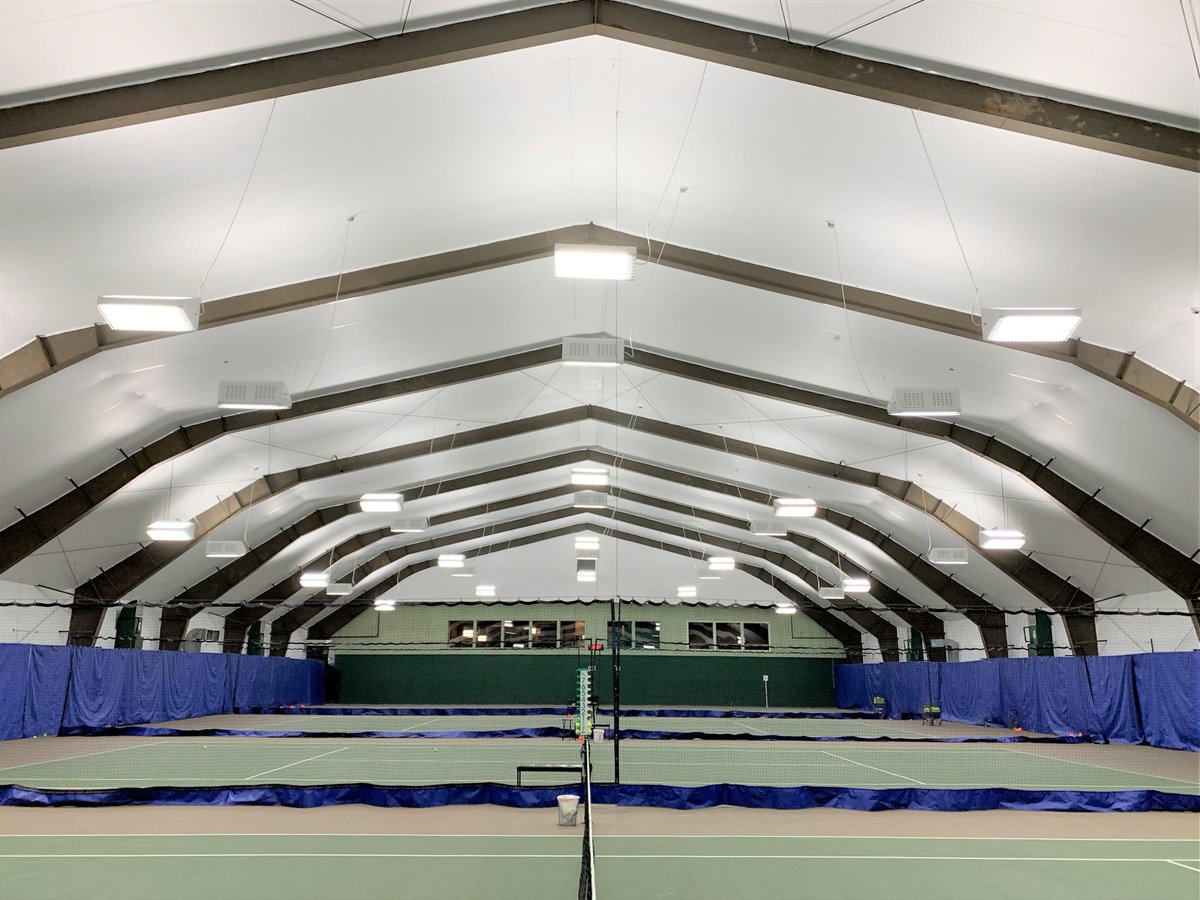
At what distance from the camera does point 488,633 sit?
1421 inches

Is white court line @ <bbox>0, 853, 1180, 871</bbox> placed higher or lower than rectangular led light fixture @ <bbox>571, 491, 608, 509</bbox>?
lower

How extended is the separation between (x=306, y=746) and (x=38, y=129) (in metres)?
14.9

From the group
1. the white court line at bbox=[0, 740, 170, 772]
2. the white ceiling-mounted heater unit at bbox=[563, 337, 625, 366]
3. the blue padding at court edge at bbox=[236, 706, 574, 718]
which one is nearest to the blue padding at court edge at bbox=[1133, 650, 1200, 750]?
the white ceiling-mounted heater unit at bbox=[563, 337, 625, 366]

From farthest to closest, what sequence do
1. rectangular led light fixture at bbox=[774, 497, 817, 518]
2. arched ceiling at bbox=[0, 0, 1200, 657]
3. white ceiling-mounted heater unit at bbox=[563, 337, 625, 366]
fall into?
rectangular led light fixture at bbox=[774, 497, 817, 518]
white ceiling-mounted heater unit at bbox=[563, 337, 625, 366]
arched ceiling at bbox=[0, 0, 1200, 657]

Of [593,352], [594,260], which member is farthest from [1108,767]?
[594,260]

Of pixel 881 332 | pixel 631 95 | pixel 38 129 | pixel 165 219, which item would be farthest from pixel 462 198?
pixel 881 332

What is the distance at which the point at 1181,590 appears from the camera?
16.7 m

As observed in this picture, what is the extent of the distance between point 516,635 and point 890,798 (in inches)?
1030

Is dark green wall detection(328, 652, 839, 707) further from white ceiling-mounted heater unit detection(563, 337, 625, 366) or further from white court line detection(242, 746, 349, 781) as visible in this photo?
white ceiling-mounted heater unit detection(563, 337, 625, 366)

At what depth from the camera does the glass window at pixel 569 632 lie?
35656 mm

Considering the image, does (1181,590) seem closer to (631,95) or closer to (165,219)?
(631,95)

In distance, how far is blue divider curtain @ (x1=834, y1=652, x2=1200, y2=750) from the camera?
17703 mm

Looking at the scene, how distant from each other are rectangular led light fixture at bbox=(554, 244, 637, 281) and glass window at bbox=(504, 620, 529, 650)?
29.5m

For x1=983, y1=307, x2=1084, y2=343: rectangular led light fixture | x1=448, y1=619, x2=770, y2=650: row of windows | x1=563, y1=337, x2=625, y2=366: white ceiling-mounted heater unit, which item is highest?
x1=563, y1=337, x2=625, y2=366: white ceiling-mounted heater unit
